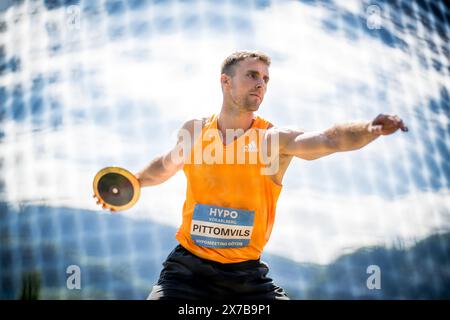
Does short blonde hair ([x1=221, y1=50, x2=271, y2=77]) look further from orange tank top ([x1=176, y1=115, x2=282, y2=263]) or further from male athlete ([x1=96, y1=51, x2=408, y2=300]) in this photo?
orange tank top ([x1=176, y1=115, x2=282, y2=263])

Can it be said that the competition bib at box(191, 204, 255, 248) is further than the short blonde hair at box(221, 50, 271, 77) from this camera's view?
No

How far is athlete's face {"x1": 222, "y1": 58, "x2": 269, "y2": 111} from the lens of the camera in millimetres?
3949

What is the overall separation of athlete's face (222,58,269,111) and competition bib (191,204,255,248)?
953mm

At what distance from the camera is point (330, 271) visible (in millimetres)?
7602

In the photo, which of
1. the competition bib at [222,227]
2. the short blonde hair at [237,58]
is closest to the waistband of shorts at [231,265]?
the competition bib at [222,227]

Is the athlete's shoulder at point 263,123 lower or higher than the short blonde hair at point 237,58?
lower

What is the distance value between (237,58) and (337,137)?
5.00 feet

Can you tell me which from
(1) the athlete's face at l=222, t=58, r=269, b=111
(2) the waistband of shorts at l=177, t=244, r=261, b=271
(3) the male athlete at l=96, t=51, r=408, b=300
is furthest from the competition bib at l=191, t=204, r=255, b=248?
(1) the athlete's face at l=222, t=58, r=269, b=111

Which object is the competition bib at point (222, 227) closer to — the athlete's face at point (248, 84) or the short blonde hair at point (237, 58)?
the athlete's face at point (248, 84)

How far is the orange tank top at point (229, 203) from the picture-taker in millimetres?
3471

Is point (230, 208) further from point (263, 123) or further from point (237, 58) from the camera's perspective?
point (237, 58)

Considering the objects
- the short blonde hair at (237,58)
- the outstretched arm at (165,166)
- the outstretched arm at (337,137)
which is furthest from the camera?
the short blonde hair at (237,58)
